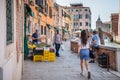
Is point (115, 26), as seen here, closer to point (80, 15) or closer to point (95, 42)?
point (95, 42)

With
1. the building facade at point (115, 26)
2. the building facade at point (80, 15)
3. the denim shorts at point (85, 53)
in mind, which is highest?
the building facade at point (80, 15)

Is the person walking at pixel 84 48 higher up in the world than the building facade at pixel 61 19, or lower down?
lower down

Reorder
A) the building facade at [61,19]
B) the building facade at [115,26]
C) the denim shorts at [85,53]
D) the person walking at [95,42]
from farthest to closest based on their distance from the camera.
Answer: the building facade at [61,19] → the building facade at [115,26] → the person walking at [95,42] → the denim shorts at [85,53]

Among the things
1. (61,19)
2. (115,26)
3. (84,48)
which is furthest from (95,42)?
(61,19)

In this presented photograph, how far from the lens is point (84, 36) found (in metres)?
10.4

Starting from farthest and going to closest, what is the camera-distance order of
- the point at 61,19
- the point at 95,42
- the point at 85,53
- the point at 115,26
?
the point at 61,19, the point at 115,26, the point at 95,42, the point at 85,53

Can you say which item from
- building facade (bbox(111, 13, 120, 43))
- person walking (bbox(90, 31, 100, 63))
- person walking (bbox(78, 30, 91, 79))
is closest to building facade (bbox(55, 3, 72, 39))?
building facade (bbox(111, 13, 120, 43))

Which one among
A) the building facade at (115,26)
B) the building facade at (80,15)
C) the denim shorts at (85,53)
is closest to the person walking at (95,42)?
the denim shorts at (85,53)

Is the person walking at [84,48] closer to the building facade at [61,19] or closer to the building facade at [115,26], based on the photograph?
the building facade at [115,26]

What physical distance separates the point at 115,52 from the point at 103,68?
1.22 m

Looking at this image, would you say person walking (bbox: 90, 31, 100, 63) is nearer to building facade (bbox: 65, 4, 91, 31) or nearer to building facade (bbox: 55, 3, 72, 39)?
building facade (bbox: 55, 3, 72, 39)

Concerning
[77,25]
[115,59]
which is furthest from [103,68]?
[77,25]

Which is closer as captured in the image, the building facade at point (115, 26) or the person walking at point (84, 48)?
the person walking at point (84, 48)

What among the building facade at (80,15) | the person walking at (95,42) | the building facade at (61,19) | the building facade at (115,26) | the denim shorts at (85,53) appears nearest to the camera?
the denim shorts at (85,53)
